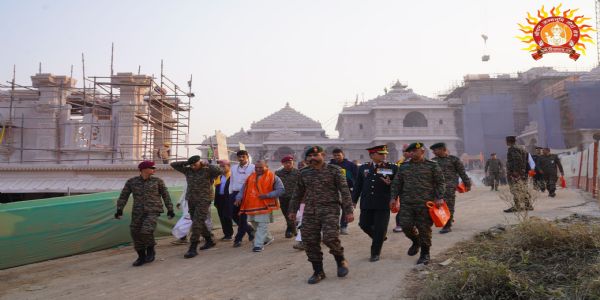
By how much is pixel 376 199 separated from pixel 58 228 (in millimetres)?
5243

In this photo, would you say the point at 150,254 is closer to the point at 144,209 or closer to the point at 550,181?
the point at 144,209

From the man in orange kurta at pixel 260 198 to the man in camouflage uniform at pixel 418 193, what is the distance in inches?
79.8

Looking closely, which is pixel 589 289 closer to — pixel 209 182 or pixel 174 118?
pixel 209 182

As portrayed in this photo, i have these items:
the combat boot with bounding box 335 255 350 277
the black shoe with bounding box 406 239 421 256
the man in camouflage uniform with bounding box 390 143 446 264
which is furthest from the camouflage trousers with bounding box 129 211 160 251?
the black shoe with bounding box 406 239 421 256

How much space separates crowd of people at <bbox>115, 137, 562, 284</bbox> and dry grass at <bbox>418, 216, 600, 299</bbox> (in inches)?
31.4

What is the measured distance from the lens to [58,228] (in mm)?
7234

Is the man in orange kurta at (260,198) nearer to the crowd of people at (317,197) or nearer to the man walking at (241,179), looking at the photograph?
the crowd of people at (317,197)

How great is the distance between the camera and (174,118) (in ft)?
72.9

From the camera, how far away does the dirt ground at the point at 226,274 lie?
14.6 feet

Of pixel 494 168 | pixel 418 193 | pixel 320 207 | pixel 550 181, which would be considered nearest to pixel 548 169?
pixel 550 181

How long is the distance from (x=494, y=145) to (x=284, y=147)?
725 inches

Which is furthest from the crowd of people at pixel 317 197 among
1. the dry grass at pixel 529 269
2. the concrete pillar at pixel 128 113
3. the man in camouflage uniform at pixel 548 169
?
the concrete pillar at pixel 128 113

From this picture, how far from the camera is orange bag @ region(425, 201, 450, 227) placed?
4.95 meters

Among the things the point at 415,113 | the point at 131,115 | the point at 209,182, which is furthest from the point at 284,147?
the point at 209,182
